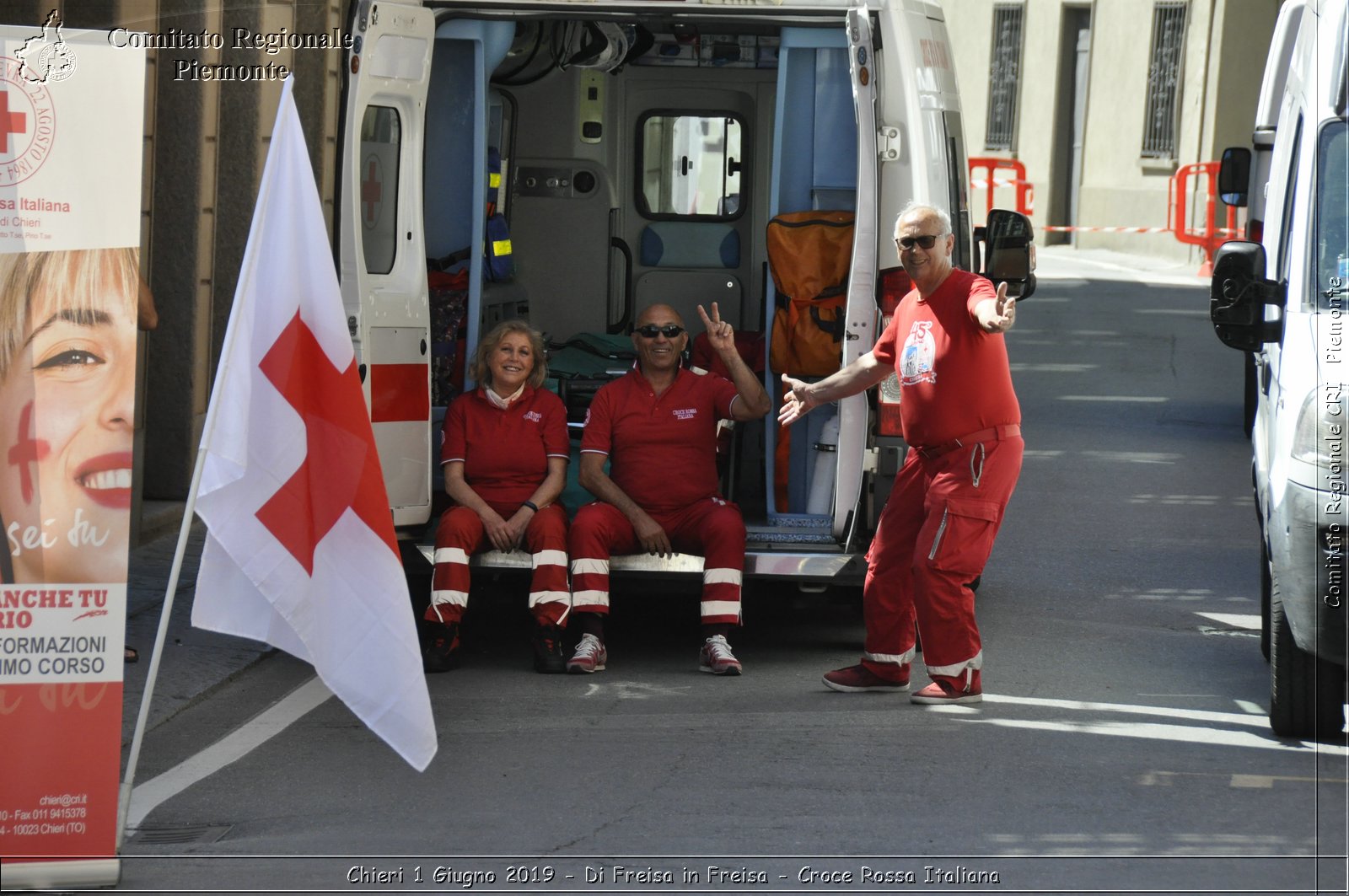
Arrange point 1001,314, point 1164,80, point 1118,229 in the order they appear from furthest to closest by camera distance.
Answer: point 1164,80 → point 1118,229 → point 1001,314

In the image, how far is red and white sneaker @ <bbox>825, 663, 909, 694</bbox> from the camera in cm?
718

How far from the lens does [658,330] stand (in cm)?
777

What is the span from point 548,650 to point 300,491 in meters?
2.35

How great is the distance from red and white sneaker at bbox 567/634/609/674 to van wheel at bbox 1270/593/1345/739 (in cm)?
251

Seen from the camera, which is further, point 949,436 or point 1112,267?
point 1112,267

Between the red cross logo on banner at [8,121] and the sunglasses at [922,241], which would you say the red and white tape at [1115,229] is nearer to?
the sunglasses at [922,241]

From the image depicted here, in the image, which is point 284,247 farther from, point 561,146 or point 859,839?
point 561,146

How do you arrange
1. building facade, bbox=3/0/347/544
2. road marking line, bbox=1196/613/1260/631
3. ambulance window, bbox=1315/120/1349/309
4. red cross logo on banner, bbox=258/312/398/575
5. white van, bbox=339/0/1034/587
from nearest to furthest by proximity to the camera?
red cross logo on banner, bbox=258/312/398/575 → ambulance window, bbox=1315/120/1349/309 → white van, bbox=339/0/1034/587 → road marking line, bbox=1196/613/1260/631 → building facade, bbox=3/0/347/544

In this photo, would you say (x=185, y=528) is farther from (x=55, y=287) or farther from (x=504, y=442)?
(x=504, y=442)

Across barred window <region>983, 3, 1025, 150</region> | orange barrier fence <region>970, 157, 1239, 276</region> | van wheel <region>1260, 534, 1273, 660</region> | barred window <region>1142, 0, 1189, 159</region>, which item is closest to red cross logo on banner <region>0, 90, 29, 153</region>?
van wheel <region>1260, 534, 1273, 660</region>

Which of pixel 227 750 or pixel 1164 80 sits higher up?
pixel 1164 80

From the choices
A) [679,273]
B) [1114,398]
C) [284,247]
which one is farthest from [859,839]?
[1114,398]

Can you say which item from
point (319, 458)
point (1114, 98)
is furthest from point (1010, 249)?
point (1114, 98)

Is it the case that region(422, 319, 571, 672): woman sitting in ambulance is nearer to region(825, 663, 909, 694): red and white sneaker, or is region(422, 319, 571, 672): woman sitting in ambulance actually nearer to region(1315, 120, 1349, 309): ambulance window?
region(825, 663, 909, 694): red and white sneaker
